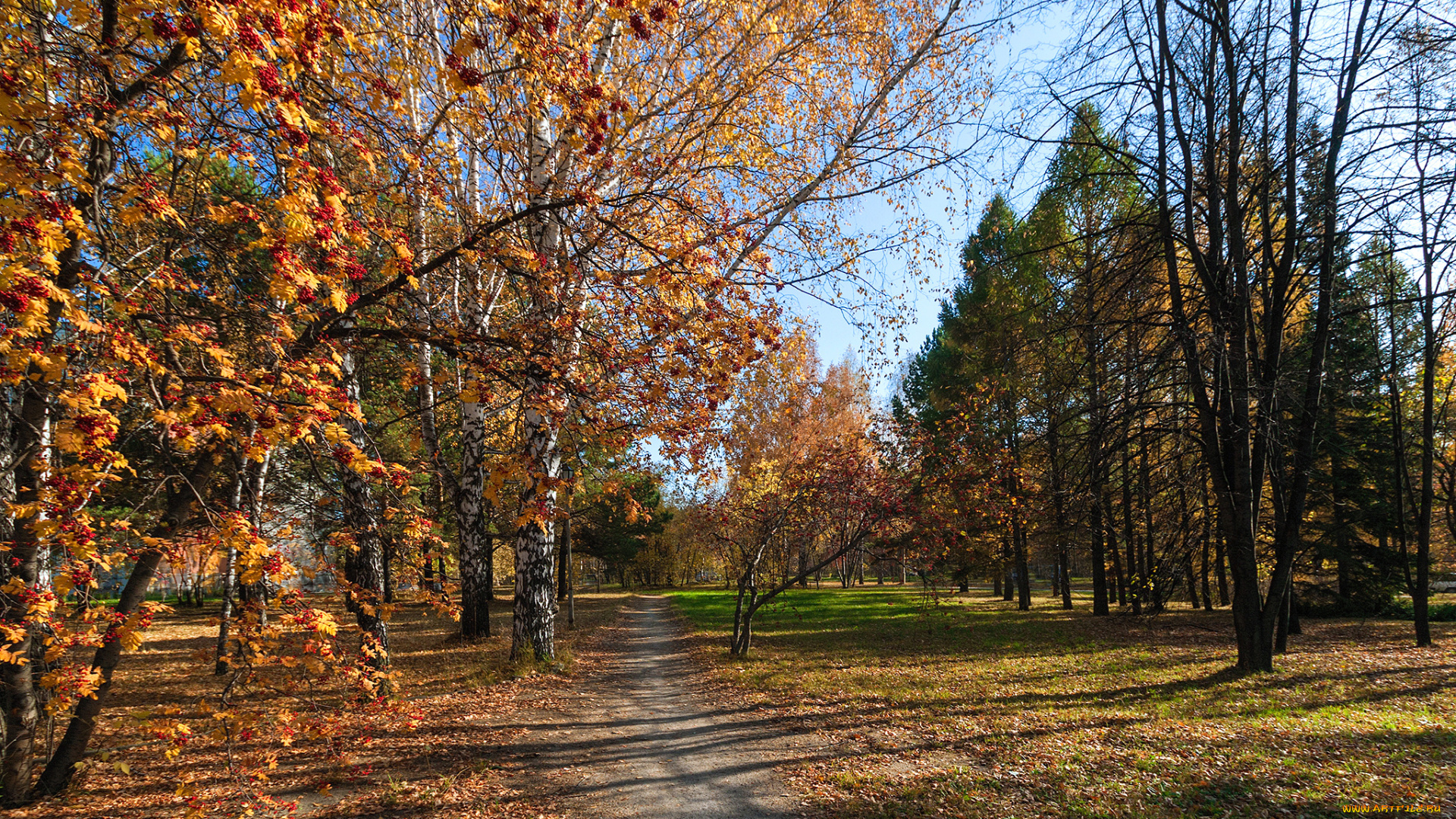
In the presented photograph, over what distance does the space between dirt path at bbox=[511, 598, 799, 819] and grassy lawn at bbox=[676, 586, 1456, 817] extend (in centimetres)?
62

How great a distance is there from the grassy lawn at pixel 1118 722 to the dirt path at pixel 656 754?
2.03 feet

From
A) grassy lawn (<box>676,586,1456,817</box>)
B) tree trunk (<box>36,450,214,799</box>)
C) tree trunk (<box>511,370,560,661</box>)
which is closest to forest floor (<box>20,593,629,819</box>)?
tree trunk (<box>36,450,214,799</box>)

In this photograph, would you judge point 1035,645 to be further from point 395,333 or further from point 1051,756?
point 395,333

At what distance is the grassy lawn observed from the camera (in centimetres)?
487

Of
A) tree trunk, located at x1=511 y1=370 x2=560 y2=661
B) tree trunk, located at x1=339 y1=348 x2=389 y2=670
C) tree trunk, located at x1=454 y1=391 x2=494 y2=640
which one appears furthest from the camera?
tree trunk, located at x1=454 y1=391 x2=494 y2=640

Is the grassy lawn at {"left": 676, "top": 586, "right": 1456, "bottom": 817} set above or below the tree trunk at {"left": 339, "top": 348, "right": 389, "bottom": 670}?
below

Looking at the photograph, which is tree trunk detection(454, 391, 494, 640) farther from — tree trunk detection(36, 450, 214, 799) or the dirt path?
tree trunk detection(36, 450, 214, 799)

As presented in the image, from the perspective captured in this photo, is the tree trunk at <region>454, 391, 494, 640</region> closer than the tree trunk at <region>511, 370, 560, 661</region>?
No

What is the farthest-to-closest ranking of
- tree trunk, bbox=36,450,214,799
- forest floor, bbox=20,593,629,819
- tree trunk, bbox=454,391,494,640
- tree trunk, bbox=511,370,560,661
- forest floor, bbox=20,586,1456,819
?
tree trunk, bbox=454,391,494,640
tree trunk, bbox=511,370,560,661
forest floor, bbox=20,586,1456,819
forest floor, bbox=20,593,629,819
tree trunk, bbox=36,450,214,799

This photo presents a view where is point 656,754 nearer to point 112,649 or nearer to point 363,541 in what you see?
point 363,541

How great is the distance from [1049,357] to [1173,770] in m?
7.98

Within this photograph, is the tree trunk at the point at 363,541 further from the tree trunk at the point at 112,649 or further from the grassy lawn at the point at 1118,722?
the grassy lawn at the point at 1118,722

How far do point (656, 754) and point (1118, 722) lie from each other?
5.42 m

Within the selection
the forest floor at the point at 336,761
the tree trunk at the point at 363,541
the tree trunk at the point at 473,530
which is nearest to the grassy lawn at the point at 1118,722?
the forest floor at the point at 336,761
